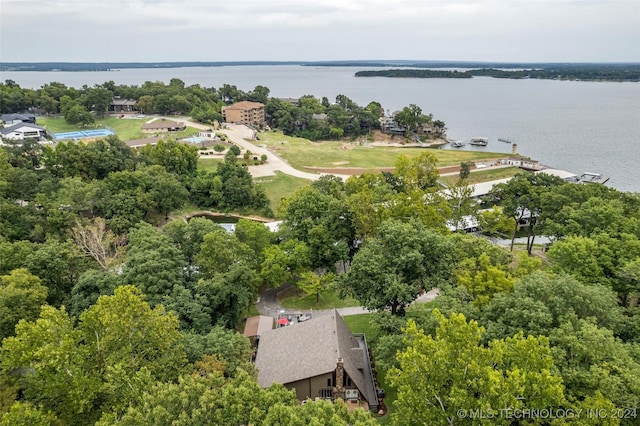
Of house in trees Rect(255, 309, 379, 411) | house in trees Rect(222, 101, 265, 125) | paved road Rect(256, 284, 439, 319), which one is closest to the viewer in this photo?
house in trees Rect(255, 309, 379, 411)

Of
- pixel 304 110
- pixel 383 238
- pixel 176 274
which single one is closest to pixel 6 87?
pixel 304 110

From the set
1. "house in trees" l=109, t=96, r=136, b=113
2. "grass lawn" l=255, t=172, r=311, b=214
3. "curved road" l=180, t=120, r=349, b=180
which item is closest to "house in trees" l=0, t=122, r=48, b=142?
"curved road" l=180, t=120, r=349, b=180

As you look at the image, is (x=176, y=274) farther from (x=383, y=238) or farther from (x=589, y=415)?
(x=589, y=415)

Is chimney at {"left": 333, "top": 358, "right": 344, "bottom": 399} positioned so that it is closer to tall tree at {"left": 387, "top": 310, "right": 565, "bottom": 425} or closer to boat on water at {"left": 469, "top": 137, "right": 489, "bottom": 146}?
tall tree at {"left": 387, "top": 310, "right": 565, "bottom": 425}

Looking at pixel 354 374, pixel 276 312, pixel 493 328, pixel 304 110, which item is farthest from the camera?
pixel 304 110

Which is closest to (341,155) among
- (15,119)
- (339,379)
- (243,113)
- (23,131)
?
(243,113)

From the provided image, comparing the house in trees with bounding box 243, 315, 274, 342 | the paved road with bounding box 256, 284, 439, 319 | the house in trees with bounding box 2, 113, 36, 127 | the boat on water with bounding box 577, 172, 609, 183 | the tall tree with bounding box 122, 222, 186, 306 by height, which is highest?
the house in trees with bounding box 2, 113, 36, 127
